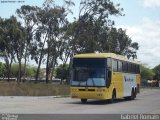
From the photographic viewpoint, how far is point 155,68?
186 meters

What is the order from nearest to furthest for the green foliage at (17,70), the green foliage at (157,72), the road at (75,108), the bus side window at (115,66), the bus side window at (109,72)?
the road at (75,108)
the bus side window at (109,72)
the bus side window at (115,66)
the green foliage at (17,70)
the green foliage at (157,72)


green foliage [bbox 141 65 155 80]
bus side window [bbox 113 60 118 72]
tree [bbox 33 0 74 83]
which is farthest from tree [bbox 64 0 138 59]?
green foliage [bbox 141 65 155 80]

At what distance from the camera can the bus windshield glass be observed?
2983 centimetres

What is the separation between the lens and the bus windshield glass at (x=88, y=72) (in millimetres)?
29828

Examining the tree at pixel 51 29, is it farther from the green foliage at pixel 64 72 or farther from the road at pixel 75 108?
the road at pixel 75 108

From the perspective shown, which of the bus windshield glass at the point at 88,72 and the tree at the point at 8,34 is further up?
the tree at the point at 8,34

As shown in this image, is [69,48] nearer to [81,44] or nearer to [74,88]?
[81,44]

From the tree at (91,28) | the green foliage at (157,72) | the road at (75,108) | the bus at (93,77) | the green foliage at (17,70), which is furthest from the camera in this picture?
the green foliage at (157,72)

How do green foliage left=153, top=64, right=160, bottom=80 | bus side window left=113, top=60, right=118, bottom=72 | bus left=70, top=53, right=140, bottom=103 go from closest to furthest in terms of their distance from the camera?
bus left=70, top=53, right=140, bottom=103 < bus side window left=113, top=60, right=118, bottom=72 < green foliage left=153, top=64, right=160, bottom=80

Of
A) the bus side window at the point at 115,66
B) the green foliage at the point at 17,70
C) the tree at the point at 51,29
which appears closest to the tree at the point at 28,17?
the tree at the point at 51,29

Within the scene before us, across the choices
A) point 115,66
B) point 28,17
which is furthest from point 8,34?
point 115,66

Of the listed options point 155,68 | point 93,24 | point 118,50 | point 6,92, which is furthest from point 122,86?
point 155,68

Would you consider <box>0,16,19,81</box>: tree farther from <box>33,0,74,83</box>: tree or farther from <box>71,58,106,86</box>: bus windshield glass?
<box>71,58,106,86</box>: bus windshield glass

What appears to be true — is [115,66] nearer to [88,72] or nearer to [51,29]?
[88,72]
